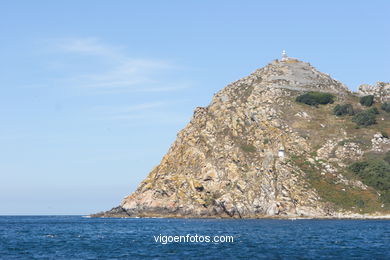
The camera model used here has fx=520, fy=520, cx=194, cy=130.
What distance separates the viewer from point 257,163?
15850 cm

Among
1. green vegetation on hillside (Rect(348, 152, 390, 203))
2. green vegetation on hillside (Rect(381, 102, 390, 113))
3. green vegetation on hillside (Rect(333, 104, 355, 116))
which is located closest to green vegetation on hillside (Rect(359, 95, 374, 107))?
green vegetation on hillside (Rect(381, 102, 390, 113))

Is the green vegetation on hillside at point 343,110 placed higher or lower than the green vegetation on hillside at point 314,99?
lower

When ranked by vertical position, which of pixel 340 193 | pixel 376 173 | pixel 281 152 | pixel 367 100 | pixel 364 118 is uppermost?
pixel 367 100

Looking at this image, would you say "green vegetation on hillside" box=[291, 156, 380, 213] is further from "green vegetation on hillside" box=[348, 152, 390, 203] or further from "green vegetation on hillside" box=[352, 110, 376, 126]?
"green vegetation on hillside" box=[352, 110, 376, 126]

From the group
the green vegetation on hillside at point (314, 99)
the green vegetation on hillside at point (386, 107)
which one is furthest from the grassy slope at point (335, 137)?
the green vegetation on hillside at point (314, 99)

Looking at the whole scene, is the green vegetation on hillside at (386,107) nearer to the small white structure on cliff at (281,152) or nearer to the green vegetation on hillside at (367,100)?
the green vegetation on hillside at (367,100)

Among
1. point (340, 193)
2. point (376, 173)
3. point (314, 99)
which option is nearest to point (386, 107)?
point (314, 99)

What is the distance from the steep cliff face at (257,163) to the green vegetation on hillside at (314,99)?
2608 millimetres

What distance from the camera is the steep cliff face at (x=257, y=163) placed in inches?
5723

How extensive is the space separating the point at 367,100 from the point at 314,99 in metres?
20.7

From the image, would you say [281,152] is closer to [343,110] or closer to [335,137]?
[335,137]

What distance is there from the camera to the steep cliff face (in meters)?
145

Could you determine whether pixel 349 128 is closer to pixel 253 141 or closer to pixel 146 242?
pixel 253 141

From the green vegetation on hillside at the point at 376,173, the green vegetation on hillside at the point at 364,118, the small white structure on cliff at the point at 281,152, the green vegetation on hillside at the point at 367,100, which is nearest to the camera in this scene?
the green vegetation on hillside at the point at 376,173
